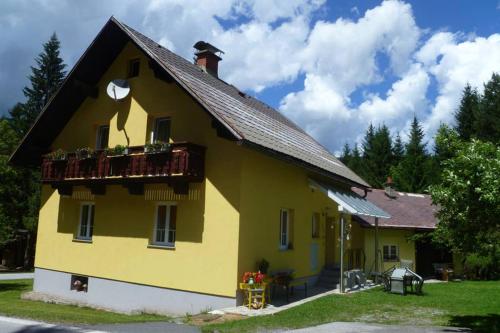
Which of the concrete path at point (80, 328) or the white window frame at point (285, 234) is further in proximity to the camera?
the white window frame at point (285, 234)

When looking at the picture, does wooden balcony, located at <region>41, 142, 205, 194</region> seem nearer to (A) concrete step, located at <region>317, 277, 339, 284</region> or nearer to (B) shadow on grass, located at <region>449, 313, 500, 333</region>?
(A) concrete step, located at <region>317, 277, 339, 284</region>

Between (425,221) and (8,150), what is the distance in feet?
89.0

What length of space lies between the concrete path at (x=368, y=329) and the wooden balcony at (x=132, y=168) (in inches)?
207

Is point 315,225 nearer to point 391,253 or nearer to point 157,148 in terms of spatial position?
point 391,253

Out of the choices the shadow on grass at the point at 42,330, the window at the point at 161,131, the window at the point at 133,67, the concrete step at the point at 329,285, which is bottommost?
the shadow on grass at the point at 42,330

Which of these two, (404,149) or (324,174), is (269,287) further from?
(404,149)

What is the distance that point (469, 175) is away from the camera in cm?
941

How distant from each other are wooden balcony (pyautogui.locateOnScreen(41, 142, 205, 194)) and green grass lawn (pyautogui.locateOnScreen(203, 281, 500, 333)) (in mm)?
4313

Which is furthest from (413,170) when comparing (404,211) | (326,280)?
(326,280)

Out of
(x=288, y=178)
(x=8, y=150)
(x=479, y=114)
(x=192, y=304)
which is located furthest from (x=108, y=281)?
(x=479, y=114)

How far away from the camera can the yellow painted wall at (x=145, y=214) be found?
12828mm

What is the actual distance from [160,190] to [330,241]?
27.6 ft

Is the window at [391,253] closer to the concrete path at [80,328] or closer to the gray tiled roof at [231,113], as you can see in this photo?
the gray tiled roof at [231,113]

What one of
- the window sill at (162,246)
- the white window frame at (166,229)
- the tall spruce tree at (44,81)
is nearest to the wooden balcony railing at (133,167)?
the white window frame at (166,229)
